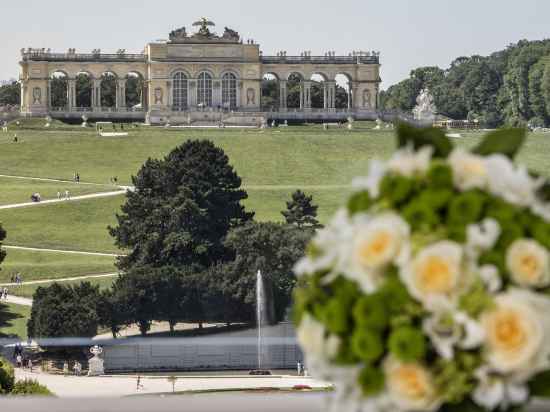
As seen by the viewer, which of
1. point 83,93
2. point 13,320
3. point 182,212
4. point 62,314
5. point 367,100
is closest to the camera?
point 62,314

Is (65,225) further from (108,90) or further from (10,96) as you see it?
(10,96)

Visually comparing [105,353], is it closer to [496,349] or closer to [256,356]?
[256,356]

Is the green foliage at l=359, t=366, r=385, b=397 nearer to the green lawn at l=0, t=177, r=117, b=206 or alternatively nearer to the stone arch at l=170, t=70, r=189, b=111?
the green lawn at l=0, t=177, r=117, b=206

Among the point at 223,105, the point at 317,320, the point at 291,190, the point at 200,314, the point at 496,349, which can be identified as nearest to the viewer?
the point at 496,349

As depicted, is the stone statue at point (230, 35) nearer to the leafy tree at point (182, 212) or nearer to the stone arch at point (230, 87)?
the stone arch at point (230, 87)

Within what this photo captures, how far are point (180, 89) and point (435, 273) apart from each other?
8500 cm

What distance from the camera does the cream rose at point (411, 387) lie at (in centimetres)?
331

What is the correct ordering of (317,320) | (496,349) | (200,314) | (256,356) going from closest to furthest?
(496,349), (317,320), (256,356), (200,314)

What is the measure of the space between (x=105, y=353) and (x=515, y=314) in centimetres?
2913

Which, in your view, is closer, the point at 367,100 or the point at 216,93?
the point at 216,93

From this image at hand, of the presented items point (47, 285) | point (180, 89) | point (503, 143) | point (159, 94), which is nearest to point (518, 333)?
point (503, 143)

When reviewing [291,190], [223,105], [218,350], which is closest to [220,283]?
[218,350]

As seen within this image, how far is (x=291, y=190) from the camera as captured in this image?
5381 centimetres

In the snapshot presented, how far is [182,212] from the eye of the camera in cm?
4275
